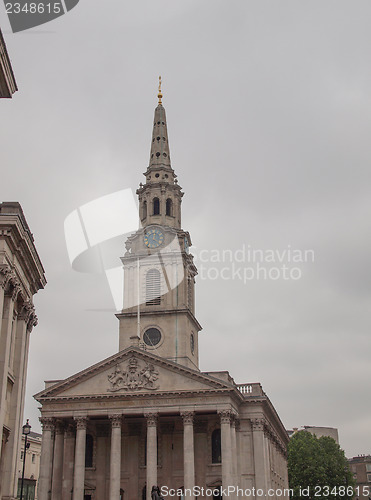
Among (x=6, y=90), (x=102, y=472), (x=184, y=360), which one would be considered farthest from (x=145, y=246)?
(x=6, y=90)

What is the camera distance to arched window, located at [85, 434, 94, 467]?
188 feet

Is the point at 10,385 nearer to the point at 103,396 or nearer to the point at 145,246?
the point at 103,396

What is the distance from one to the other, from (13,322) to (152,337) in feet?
126

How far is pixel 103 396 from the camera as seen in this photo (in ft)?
179

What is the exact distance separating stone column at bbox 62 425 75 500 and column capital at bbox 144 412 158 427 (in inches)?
319

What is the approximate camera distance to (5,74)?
18359 mm

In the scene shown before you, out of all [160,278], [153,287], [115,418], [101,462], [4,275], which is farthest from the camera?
[160,278]

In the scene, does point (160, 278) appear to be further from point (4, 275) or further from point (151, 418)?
point (4, 275)

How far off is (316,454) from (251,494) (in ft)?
139

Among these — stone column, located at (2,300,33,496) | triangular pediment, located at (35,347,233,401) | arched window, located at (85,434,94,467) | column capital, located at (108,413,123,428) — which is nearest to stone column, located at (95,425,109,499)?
arched window, located at (85,434,94,467)

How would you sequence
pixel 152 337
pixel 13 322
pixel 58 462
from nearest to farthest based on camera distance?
pixel 13 322 < pixel 58 462 < pixel 152 337

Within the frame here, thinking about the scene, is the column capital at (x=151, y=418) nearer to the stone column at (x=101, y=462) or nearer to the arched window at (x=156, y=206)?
the stone column at (x=101, y=462)

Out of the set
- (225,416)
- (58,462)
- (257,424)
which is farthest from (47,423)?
(257,424)

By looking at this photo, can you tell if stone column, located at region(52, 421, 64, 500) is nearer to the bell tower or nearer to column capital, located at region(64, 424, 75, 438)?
column capital, located at region(64, 424, 75, 438)
